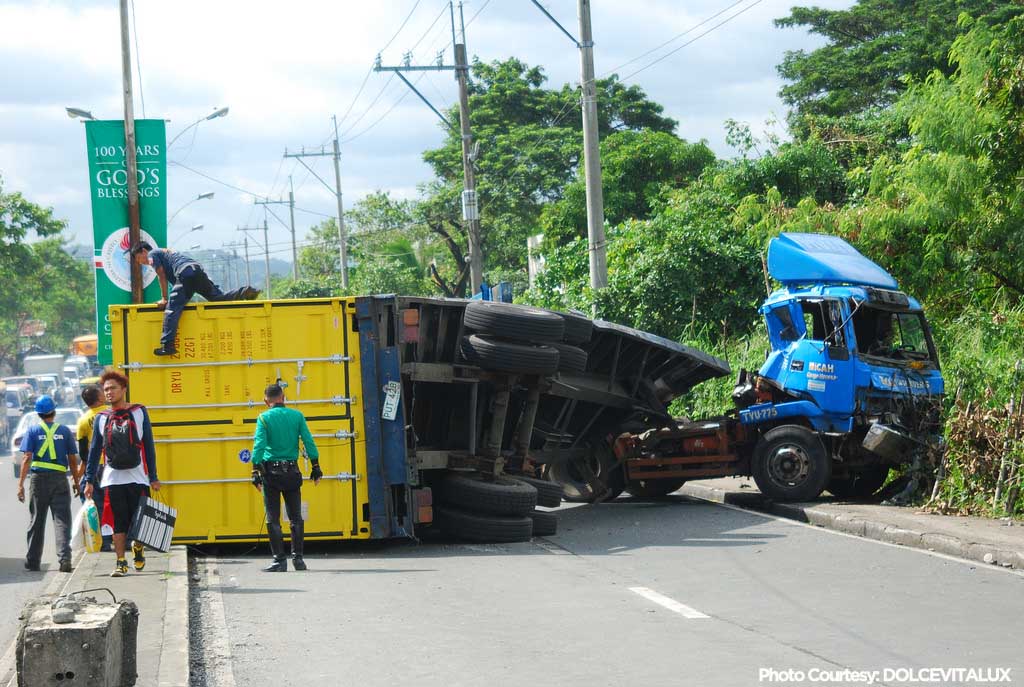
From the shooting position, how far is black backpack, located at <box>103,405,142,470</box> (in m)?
10.9

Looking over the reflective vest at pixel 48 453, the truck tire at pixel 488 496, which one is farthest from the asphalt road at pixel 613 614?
the reflective vest at pixel 48 453

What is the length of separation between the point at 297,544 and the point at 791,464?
6773 millimetres

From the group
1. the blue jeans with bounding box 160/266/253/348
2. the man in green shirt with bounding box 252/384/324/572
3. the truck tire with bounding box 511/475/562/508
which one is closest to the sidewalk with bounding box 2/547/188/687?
the man in green shirt with bounding box 252/384/324/572

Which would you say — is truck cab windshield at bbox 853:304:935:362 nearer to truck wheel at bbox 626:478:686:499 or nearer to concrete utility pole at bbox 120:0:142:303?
truck wheel at bbox 626:478:686:499

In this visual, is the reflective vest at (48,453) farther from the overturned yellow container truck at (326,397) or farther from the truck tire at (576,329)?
the truck tire at (576,329)

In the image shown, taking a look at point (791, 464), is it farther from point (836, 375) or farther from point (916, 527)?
point (916, 527)

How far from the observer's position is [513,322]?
13000 mm

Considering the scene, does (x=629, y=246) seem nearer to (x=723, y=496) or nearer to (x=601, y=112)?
(x=723, y=496)

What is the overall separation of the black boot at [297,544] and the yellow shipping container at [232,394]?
0.86 m

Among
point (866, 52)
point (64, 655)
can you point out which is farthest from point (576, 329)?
point (866, 52)

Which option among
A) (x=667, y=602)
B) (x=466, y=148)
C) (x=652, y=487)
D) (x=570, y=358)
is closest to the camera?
(x=667, y=602)

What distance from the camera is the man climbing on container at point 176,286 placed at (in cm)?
1243

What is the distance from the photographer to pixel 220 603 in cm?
957

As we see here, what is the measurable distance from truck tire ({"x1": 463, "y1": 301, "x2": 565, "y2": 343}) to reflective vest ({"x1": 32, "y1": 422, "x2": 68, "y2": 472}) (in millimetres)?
4325
